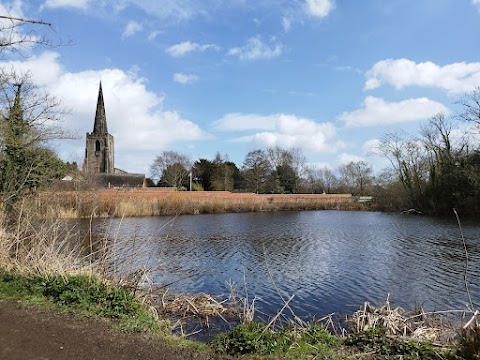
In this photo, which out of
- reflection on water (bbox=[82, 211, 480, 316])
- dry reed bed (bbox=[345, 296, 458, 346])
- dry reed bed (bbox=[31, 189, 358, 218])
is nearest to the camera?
dry reed bed (bbox=[345, 296, 458, 346])

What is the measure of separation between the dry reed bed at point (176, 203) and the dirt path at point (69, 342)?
17.3 m

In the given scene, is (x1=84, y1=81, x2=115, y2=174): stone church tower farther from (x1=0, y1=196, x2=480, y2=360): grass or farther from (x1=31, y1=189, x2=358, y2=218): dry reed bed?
(x1=0, y1=196, x2=480, y2=360): grass

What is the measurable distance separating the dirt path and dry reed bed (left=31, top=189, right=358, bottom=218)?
56.7 ft

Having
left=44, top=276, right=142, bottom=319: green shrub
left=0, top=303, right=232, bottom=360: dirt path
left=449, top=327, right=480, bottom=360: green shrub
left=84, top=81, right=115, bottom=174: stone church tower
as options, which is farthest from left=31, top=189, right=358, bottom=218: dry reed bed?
left=84, top=81, right=115, bottom=174: stone church tower

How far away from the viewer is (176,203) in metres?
34.9

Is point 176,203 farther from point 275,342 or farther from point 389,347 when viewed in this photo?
point 389,347

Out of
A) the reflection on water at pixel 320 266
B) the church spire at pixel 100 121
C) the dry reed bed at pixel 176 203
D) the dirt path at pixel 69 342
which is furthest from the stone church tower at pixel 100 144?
the dirt path at pixel 69 342

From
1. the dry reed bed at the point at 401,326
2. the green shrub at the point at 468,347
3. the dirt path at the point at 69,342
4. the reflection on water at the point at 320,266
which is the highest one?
the green shrub at the point at 468,347

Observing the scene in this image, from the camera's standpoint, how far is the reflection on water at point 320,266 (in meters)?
8.91

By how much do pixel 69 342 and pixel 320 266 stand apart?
30.4ft

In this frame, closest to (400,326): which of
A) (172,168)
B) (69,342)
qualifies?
(69,342)

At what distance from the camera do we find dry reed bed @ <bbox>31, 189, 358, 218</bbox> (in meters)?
25.9

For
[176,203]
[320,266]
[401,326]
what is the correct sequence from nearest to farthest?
[401,326], [320,266], [176,203]

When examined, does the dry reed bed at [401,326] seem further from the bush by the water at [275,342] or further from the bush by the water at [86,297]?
the bush by the water at [86,297]
